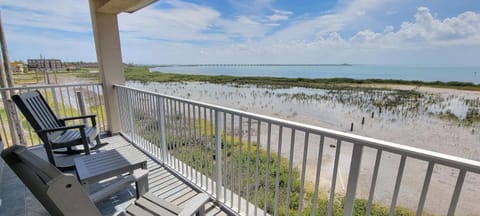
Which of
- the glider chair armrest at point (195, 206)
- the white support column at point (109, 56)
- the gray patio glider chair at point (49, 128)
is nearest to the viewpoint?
the glider chair armrest at point (195, 206)

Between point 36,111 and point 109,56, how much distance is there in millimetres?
1714

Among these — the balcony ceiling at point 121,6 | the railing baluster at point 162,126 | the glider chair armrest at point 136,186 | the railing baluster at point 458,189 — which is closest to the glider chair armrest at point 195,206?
the glider chair armrest at point 136,186

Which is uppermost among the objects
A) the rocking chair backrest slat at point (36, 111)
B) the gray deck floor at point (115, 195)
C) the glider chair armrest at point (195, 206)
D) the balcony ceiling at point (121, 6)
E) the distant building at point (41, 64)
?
the balcony ceiling at point (121, 6)

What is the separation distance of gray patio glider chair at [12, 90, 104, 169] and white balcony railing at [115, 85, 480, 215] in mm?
876

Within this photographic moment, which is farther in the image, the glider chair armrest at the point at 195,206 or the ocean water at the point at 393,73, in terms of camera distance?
the ocean water at the point at 393,73

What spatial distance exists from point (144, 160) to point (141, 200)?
442mm

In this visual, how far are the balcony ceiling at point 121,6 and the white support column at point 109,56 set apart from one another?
102 millimetres

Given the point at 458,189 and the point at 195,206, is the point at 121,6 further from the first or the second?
the point at 458,189

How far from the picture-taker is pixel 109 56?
13.6ft

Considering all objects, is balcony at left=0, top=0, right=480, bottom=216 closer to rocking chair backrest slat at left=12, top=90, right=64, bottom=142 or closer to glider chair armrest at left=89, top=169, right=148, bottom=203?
glider chair armrest at left=89, top=169, right=148, bottom=203

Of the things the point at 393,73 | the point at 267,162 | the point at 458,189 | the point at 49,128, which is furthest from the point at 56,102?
the point at 393,73

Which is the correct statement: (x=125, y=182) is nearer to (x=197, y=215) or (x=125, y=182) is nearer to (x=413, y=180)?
(x=197, y=215)

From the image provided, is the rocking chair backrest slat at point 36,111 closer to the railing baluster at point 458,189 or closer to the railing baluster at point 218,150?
the railing baluster at point 218,150

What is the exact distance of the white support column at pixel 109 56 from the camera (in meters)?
3.90
